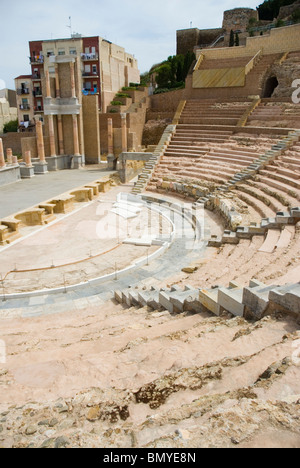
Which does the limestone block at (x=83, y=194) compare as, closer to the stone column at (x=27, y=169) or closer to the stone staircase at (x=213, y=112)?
the stone column at (x=27, y=169)

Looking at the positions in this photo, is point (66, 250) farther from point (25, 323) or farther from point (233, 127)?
point (233, 127)

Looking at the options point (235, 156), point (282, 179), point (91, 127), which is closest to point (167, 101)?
point (91, 127)

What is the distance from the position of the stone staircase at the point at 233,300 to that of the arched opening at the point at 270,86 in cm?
2454

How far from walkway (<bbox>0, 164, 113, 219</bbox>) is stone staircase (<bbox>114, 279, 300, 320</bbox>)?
8.99 metres

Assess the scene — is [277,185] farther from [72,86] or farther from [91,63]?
[91,63]

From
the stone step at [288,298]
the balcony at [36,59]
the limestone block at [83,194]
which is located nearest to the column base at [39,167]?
the limestone block at [83,194]

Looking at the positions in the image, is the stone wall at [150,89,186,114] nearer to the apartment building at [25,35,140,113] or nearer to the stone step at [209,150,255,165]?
the apartment building at [25,35,140,113]

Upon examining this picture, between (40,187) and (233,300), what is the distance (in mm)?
16197

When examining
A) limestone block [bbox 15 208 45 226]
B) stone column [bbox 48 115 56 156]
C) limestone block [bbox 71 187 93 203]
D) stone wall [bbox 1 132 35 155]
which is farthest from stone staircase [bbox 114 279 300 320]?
stone wall [bbox 1 132 35 155]

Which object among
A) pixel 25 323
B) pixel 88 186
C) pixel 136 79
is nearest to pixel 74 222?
pixel 88 186

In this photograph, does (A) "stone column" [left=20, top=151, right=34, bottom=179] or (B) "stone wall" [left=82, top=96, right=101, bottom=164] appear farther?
(B) "stone wall" [left=82, top=96, right=101, bottom=164]

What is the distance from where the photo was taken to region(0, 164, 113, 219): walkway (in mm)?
15391

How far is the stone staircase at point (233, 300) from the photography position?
4.52 m

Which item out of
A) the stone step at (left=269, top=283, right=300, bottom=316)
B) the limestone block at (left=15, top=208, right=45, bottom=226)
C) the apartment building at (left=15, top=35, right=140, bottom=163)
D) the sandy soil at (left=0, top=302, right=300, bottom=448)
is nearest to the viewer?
the sandy soil at (left=0, top=302, right=300, bottom=448)
